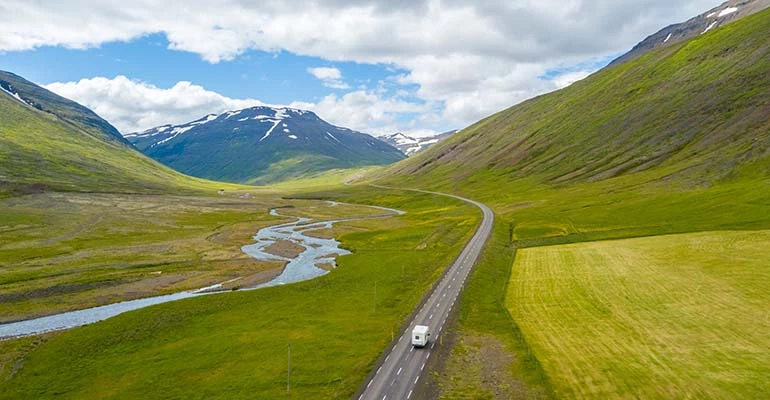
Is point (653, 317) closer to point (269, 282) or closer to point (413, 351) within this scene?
point (413, 351)

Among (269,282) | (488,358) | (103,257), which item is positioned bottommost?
(103,257)

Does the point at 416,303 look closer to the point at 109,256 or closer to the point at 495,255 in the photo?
the point at 495,255

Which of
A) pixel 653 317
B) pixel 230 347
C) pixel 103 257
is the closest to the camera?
pixel 230 347

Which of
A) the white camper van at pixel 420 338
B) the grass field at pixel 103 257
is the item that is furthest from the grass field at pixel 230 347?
the grass field at pixel 103 257

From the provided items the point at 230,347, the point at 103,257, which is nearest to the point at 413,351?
Result: the point at 230,347

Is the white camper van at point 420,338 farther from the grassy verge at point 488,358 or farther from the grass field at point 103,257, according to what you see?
the grass field at point 103,257

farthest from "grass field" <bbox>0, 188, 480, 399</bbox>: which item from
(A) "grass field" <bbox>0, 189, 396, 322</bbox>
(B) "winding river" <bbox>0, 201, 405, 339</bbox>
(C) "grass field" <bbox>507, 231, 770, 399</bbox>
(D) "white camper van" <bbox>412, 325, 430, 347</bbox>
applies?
(C) "grass field" <bbox>507, 231, 770, 399</bbox>
